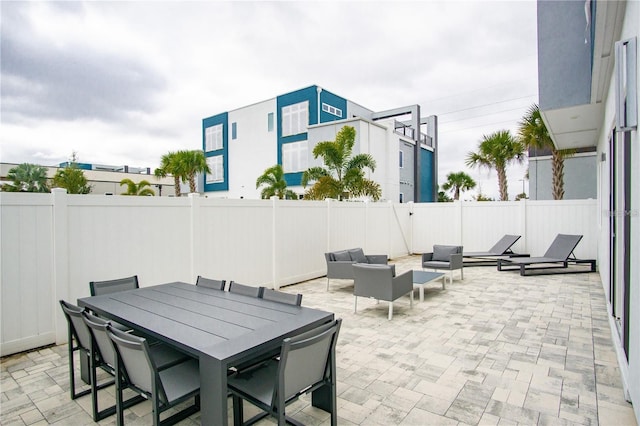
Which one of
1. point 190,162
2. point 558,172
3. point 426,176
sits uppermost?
point 190,162

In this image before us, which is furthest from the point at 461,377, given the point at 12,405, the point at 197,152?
the point at 197,152

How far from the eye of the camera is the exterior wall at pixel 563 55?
5598 millimetres

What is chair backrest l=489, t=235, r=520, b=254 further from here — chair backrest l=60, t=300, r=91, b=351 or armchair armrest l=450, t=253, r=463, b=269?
chair backrest l=60, t=300, r=91, b=351

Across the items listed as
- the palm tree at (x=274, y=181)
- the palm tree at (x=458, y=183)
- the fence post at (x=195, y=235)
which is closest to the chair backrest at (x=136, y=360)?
the fence post at (x=195, y=235)

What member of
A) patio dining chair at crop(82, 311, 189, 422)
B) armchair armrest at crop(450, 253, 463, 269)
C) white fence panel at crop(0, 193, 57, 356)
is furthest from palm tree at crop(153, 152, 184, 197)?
patio dining chair at crop(82, 311, 189, 422)

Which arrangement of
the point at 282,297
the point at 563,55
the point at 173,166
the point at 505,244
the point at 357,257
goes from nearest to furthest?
the point at 282,297
the point at 563,55
the point at 357,257
the point at 505,244
the point at 173,166

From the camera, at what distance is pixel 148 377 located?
2.18 metres

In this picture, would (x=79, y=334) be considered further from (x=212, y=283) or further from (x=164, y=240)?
(x=164, y=240)

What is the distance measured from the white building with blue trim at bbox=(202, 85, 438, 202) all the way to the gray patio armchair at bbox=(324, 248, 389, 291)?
10.9 metres

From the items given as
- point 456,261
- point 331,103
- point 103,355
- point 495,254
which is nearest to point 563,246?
point 495,254

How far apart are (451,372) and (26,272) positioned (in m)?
5.11

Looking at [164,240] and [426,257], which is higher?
[164,240]

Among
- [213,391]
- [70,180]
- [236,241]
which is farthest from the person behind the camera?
[70,180]

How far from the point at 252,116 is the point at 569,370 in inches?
953
